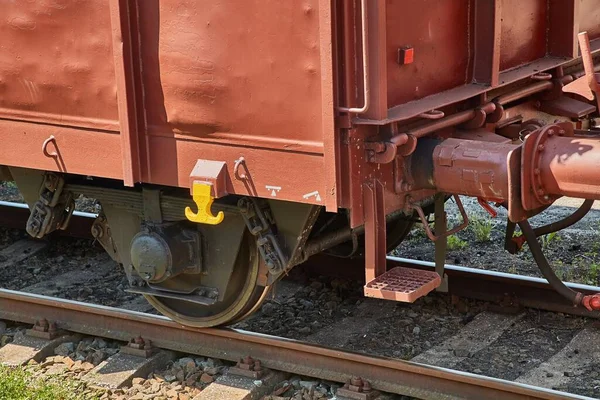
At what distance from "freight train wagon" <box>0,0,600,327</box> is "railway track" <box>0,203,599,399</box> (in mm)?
180

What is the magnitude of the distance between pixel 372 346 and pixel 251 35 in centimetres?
230

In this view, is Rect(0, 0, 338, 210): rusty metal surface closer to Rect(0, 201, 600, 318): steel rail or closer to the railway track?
the railway track

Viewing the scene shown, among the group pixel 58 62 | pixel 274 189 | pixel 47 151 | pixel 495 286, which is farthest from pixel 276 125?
pixel 495 286

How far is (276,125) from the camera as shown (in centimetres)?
525

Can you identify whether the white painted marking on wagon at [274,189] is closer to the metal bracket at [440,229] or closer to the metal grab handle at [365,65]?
the metal grab handle at [365,65]

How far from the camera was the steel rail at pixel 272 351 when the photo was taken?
5.53m

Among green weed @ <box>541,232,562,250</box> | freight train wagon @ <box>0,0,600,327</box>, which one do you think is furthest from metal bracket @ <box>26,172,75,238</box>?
green weed @ <box>541,232,562,250</box>

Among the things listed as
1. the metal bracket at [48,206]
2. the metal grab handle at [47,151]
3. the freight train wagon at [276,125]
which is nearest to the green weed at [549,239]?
the freight train wagon at [276,125]

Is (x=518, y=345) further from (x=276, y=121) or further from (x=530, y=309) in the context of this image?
(x=276, y=121)

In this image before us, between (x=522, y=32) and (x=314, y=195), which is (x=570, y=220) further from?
(x=314, y=195)

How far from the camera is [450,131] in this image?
5895 mm

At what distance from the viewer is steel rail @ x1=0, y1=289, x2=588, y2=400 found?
5.53 meters

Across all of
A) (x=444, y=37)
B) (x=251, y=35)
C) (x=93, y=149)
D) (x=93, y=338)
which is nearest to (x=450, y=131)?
(x=444, y=37)

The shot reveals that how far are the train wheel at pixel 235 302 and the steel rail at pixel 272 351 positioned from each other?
73mm
